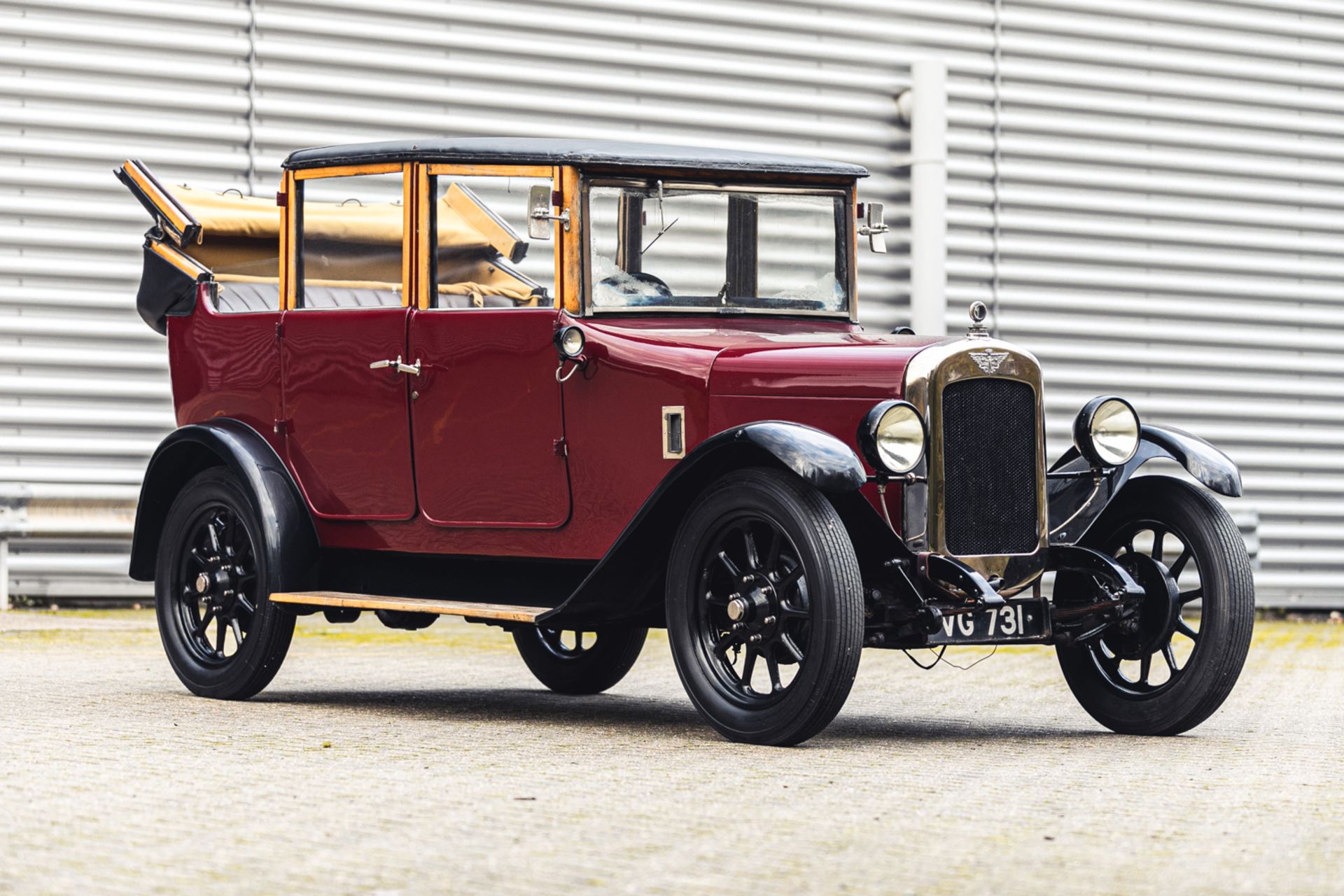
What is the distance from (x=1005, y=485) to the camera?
705 cm

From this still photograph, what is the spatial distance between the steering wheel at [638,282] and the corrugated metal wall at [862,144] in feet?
17.5

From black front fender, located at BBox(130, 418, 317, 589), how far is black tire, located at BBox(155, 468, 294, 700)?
61 millimetres

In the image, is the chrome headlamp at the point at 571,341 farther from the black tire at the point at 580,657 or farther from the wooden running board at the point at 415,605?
the black tire at the point at 580,657

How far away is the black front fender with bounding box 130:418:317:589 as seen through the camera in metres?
8.16

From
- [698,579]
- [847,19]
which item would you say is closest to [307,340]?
[698,579]

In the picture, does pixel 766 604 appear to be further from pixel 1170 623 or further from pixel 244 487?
pixel 244 487

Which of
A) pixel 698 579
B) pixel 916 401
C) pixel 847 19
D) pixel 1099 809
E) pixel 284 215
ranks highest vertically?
pixel 847 19

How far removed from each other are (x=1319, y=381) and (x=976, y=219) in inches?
121

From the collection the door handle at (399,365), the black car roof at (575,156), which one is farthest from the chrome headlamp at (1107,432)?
the door handle at (399,365)

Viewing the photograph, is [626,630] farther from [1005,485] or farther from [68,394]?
[68,394]

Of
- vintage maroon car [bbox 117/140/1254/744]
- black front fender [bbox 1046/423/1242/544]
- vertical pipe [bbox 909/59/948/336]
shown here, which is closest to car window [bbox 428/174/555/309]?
vintage maroon car [bbox 117/140/1254/744]

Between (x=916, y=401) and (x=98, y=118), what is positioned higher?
(x=98, y=118)

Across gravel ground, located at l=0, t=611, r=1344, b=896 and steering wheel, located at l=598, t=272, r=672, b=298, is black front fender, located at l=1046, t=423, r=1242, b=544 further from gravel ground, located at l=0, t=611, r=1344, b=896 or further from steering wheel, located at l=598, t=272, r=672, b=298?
steering wheel, located at l=598, t=272, r=672, b=298

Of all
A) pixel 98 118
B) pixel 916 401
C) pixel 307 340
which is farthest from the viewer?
pixel 98 118
